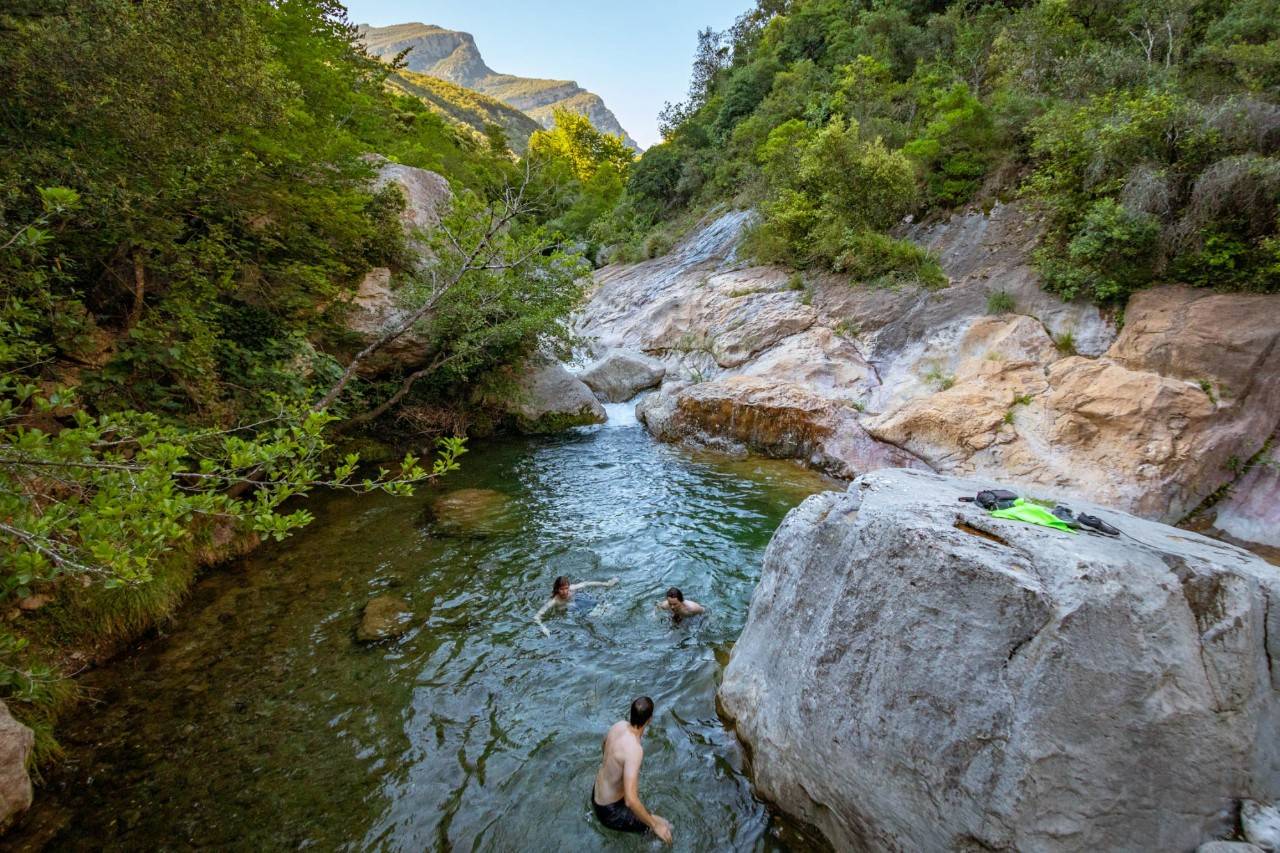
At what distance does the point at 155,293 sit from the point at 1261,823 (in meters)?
13.1

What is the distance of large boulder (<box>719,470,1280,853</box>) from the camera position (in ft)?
9.77

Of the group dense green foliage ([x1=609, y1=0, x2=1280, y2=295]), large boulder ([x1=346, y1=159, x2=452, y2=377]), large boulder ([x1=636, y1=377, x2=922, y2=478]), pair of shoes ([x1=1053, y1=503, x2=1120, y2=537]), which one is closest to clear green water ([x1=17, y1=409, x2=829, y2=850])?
pair of shoes ([x1=1053, y1=503, x2=1120, y2=537])

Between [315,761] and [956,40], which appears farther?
[956,40]

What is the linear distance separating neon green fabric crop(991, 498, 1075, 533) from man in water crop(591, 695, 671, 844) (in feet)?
11.0

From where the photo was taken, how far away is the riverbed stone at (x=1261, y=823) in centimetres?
288

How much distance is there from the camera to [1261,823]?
2939 millimetres

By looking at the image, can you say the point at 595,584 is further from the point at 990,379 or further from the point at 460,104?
the point at 460,104

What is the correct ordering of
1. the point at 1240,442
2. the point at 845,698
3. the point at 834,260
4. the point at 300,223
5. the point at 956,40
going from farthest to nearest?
the point at 956,40 → the point at 834,260 → the point at 300,223 → the point at 1240,442 → the point at 845,698

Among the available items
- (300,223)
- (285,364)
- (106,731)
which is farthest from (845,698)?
(300,223)

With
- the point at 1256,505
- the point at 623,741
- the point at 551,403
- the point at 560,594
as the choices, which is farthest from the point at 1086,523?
the point at 551,403

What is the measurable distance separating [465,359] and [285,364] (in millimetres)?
4600

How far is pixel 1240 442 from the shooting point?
855cm

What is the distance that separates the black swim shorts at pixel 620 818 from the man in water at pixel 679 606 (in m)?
2.81

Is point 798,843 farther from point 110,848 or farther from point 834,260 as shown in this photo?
point 834,260
